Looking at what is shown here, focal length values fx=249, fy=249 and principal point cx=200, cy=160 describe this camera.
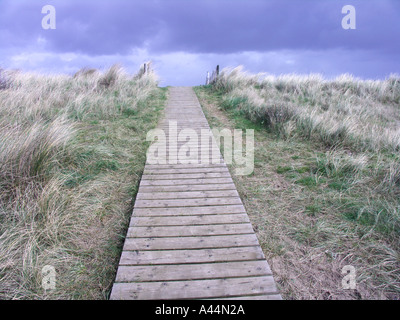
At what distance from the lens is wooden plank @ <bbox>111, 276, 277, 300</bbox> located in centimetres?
222

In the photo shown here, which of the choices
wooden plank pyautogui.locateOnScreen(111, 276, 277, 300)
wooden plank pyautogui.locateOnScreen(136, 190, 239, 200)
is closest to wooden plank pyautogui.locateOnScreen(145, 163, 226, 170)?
wooden plank pyautogui.locateOnScreen(136, 190, 239, 200)

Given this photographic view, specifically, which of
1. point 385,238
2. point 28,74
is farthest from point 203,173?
point 28,74

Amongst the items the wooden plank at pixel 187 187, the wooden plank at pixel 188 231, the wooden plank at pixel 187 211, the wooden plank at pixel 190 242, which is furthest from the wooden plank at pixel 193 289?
the wooden plank at pixel 187 187

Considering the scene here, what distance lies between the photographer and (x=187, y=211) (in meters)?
3.30

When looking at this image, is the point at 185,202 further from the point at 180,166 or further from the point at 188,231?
the point at 180,166

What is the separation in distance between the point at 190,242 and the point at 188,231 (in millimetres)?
179

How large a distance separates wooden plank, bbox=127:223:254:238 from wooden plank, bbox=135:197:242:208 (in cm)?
45

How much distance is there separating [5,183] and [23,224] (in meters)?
0.79

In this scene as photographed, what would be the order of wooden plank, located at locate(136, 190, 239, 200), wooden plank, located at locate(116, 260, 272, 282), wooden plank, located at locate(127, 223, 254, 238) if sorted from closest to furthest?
wooden plank, located at locate(116, 260, 272, 282) → wooden plank, located at locate(127, 223, 254, 238) → wooden plank, located at locate(136, 190, 239, 200)

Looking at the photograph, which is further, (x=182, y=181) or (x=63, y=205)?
(x=182, y=181)

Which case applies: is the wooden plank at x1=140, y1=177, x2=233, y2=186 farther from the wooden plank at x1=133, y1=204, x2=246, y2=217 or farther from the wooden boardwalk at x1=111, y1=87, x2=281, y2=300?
the wooden plank at x1=133, y1=204, x2=246, y2=217

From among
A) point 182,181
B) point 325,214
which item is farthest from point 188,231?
point 325,214

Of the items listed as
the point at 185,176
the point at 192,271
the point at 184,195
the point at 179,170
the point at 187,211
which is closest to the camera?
the point at 192,271
